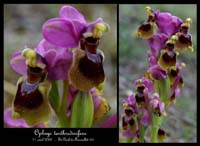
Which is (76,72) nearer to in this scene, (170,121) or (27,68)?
(27,68)

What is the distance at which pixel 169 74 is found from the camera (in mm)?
1507

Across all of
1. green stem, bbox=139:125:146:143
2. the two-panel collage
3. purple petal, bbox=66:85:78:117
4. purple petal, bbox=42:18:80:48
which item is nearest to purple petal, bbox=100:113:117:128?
the two-panel collage

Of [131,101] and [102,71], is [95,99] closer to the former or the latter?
[102,71]

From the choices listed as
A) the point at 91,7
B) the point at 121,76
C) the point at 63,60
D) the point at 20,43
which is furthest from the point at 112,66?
the point at 63,60

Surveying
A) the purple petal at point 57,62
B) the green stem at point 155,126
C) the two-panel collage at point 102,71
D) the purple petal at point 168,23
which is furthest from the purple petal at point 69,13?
the green stem at point 155,126

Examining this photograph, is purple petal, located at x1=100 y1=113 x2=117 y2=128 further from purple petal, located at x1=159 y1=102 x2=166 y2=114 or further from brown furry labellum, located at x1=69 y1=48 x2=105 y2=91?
brown furry labellum, located at x1=69 y1=48 x2=105 y2=91

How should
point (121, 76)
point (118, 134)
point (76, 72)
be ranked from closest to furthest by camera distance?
point (76, 72) → point (118, 134) → point (121, 76)

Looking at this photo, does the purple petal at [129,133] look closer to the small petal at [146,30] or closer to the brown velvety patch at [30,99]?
the small petal at [146,30]

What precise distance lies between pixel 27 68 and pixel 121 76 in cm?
70

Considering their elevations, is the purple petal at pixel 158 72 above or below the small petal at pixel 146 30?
below

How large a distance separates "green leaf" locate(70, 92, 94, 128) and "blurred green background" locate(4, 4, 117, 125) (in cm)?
33

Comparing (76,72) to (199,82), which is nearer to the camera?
(76,72)

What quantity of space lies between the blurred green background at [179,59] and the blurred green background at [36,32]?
58 millimetres

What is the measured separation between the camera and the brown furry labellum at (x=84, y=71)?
1.23 meters
